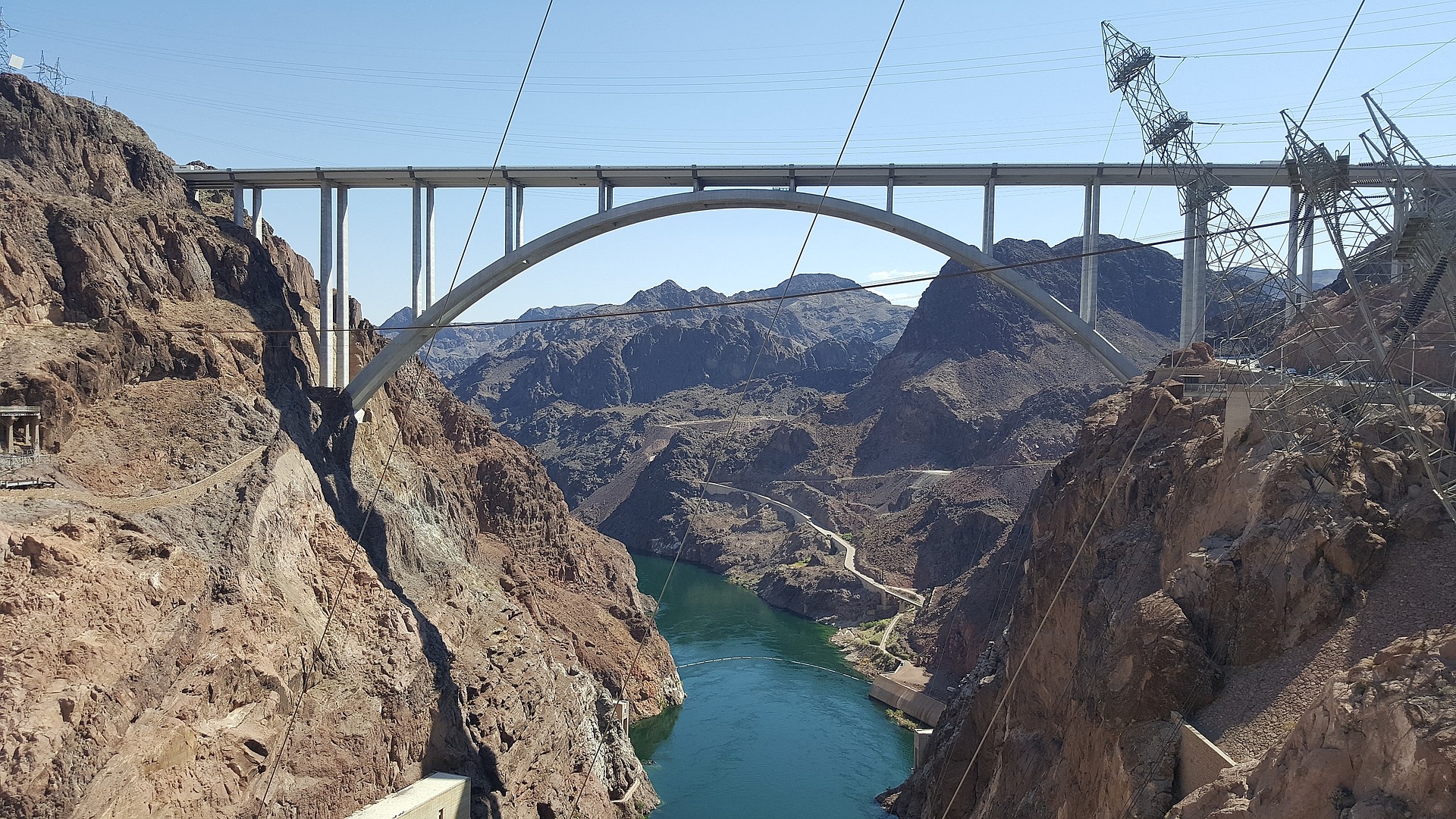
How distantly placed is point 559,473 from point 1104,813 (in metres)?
85.8

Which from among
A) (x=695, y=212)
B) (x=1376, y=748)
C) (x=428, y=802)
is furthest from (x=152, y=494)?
(x=1376, y=748)

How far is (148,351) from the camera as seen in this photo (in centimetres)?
2436

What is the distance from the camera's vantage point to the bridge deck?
27969 millimetres

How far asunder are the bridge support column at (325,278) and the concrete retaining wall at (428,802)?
45.0 feet

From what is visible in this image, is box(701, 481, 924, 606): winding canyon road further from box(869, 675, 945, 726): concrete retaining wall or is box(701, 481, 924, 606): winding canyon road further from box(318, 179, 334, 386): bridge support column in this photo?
box(318, 179, 334, 386): bridge support column

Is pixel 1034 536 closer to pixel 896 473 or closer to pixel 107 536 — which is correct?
pixel 107 536

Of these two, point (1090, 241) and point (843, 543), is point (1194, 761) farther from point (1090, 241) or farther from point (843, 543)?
point (843, 543)

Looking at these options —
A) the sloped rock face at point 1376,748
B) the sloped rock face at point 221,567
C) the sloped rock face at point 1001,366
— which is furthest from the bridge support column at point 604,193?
the sloped rock face at point 1001,366

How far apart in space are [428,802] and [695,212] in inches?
649

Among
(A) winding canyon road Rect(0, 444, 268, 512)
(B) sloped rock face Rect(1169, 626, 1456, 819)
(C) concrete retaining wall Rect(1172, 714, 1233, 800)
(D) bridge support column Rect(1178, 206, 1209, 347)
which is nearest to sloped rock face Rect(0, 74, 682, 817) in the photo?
(A) winding canyon road Rect(0, 444, 268, 512)

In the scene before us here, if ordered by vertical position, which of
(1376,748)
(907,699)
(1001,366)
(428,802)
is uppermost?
(1001,366)

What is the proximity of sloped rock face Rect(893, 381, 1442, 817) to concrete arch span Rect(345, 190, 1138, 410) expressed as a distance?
157 inches

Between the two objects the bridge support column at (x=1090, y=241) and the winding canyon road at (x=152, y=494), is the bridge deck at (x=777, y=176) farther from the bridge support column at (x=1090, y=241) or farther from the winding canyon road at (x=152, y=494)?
the winding canyon road at (x=152, y=494)

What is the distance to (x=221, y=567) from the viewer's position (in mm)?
20016
